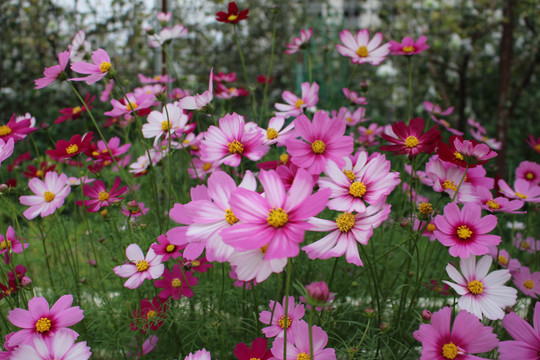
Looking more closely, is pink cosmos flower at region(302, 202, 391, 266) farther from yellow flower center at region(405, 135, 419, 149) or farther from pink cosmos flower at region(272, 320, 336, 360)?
yellow flower center at region(405, 135, 419, 149)

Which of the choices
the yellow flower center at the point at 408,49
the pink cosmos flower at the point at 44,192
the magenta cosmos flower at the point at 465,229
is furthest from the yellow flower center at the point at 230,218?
the yellow flower center at the point at 408,49

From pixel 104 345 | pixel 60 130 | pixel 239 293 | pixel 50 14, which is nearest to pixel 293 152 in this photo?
Result: pixel 239 293

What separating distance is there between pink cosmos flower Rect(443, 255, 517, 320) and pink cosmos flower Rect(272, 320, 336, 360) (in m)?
0.17

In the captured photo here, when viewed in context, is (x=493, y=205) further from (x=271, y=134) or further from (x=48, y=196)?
(x=48, y=196)

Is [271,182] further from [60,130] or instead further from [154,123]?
[60,130]

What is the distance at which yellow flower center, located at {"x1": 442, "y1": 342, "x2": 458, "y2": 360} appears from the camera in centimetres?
45

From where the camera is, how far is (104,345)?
75 centimetres

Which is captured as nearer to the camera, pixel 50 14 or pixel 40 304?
pixel 40 304

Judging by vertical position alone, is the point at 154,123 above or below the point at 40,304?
above

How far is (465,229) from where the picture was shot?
0.52 metres

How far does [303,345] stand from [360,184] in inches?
7.9

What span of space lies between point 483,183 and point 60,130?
110 inches

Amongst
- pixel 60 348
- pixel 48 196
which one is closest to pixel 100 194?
pixel 48 196

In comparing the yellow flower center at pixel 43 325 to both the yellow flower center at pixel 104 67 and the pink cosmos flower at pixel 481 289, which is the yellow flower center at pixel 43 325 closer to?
the yellow flower center at pixel 104 67
